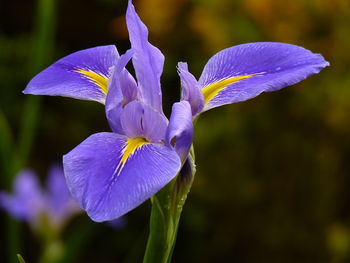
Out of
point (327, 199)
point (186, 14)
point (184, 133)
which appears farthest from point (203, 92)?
point (186, 14)

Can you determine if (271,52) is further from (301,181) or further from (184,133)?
(301,181)

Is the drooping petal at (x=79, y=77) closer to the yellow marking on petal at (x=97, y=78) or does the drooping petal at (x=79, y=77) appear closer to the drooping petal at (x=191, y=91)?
the yellow marking on petal at (x=97, y=78)

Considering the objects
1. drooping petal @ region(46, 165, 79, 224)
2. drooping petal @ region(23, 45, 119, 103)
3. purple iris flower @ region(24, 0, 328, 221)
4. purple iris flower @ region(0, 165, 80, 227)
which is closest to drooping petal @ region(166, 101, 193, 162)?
purple iris flower @ region(24, 0, 328, 221)

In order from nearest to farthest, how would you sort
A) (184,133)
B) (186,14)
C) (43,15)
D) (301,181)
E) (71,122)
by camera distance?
1. (184,133)
2. (43,15)
3. (301,181)
4. (186,14)
5. (71,122)

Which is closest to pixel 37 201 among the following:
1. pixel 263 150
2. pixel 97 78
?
pixel 263 150

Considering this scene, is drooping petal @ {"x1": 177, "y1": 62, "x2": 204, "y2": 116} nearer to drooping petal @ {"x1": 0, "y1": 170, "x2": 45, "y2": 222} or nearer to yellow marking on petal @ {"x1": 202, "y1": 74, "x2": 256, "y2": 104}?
yellow marking on petal @ {"x1": 202, "y1": 74, "x2": 256, "y2": 104}

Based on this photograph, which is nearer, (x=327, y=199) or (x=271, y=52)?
(x=271, y=52)

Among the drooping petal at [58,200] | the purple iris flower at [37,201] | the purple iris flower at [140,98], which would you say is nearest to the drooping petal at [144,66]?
the purple iris flower at [140,98]
